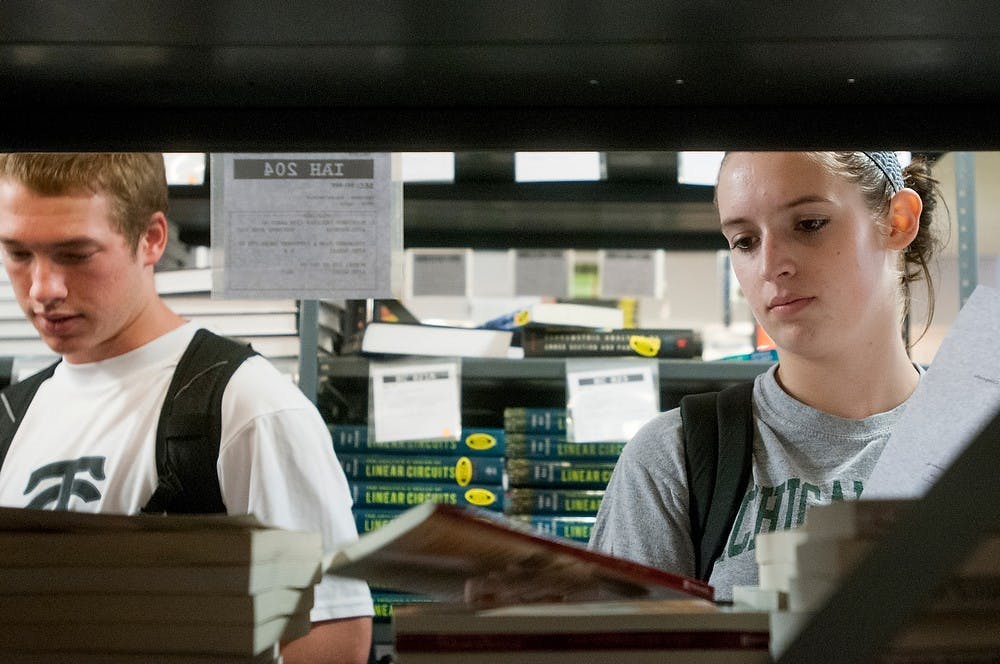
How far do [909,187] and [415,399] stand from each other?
3.74 feet

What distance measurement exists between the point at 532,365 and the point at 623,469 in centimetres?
97

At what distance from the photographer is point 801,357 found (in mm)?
1213

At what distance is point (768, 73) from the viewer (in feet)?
2.38

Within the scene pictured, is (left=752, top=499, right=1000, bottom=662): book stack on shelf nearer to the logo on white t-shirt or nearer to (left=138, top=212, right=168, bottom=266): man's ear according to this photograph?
the logo on white t-shirt

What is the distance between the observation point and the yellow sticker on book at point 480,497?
2.12 metres

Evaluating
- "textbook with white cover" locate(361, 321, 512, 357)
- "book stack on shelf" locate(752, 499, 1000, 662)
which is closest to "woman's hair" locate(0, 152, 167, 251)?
"textbook with white cover" locate(361, 321, 512, 357)

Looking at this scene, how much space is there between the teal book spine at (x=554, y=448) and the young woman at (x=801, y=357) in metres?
0.89

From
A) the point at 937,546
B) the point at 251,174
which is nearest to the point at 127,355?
the point at 251,174

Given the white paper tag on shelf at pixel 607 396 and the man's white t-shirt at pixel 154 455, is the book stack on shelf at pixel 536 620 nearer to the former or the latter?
the man's white t-shirt at pixel 154 455

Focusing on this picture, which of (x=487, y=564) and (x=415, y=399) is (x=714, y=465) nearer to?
(x=487, y=564)

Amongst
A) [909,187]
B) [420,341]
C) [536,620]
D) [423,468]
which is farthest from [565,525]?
[536,620]

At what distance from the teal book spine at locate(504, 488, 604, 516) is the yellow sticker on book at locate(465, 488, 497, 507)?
39 mm

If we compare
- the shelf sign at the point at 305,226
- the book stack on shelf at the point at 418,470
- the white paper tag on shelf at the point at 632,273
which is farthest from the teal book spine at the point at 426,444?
the shelf sign at the point at 305,226

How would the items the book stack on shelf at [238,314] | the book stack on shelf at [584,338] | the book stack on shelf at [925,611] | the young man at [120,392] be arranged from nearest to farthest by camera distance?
the book stack on shelf at [925,611], the young man at [120,392], the book stack on shelf at [238,314], the book stack on shelf at [584,338]
